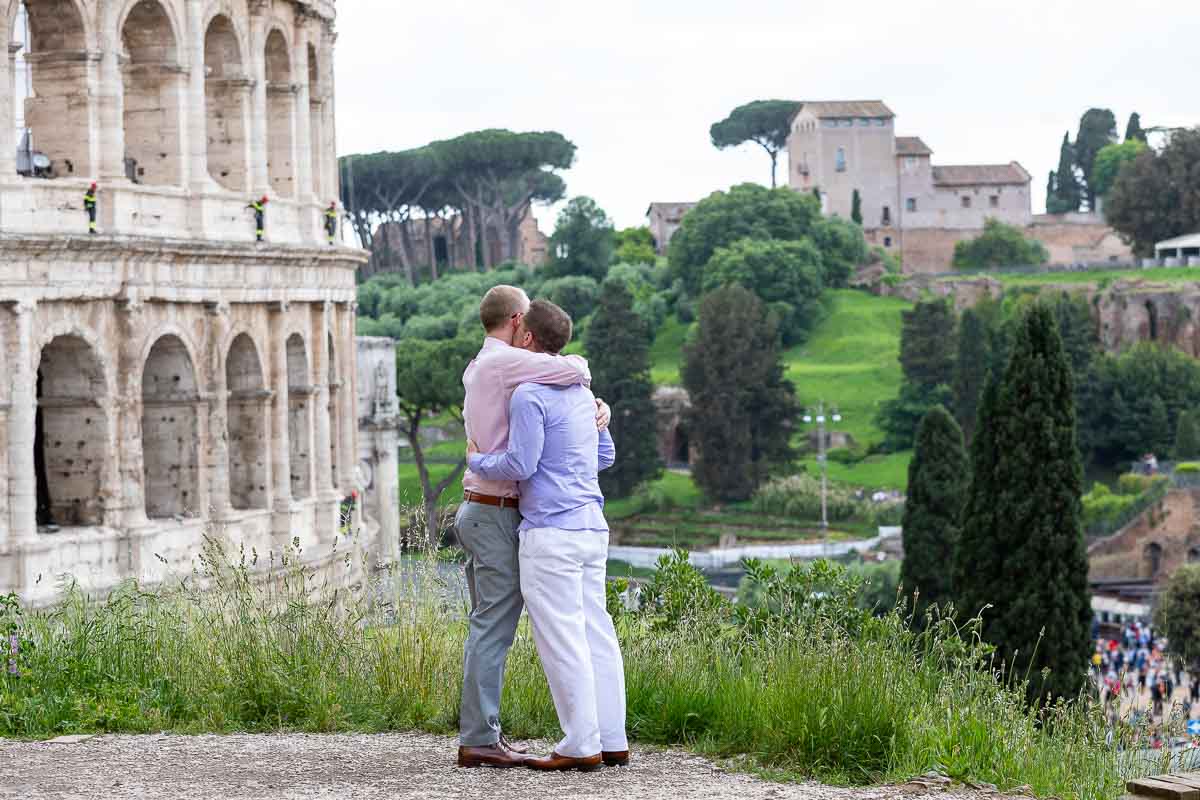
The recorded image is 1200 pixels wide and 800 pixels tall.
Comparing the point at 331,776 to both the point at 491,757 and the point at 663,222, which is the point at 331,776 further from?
the point at 663,222

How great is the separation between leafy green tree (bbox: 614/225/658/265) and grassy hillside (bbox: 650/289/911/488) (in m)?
14.1

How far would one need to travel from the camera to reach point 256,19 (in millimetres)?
26891

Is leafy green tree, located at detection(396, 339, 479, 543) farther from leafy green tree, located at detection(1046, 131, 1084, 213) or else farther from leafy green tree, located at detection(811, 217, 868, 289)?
leafy green tree, located at detection(1046, 131, 1084, 213)

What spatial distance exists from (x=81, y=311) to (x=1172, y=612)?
2737cm

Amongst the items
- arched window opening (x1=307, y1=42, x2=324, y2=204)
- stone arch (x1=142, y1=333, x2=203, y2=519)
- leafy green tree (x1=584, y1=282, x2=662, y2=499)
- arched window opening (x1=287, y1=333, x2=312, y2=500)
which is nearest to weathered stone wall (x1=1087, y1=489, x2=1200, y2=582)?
leafy green tree (x1=584, y1=282, x2=662, y2=499)

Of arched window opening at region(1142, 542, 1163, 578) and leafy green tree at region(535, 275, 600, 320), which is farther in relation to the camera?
leafy green tree at region(535, 275, 600, 320)

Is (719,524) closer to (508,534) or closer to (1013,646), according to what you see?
(1013,646)

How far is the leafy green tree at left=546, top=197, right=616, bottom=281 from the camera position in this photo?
3701 inches

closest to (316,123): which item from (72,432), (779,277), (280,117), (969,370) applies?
(280,117)

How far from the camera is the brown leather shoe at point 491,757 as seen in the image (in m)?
8.52

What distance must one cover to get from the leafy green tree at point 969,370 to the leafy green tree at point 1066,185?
170 ft

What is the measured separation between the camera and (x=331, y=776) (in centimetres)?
845

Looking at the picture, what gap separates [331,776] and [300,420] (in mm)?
20403

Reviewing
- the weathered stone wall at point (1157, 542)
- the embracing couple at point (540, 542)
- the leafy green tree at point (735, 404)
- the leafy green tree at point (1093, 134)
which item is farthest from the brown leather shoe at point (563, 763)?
the leafy green tree at point (1093, 134)
